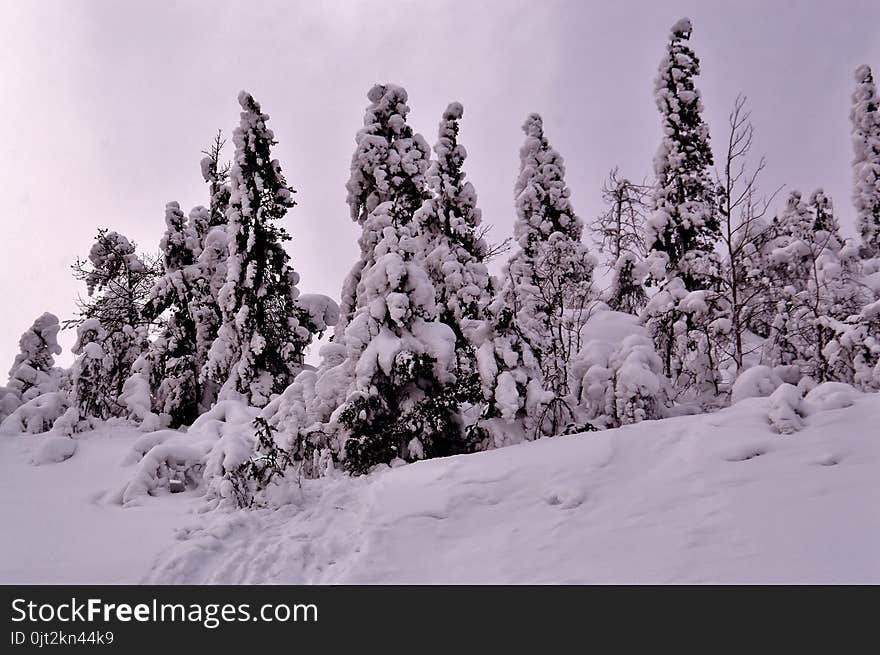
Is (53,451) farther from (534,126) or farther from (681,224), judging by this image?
(534,126)

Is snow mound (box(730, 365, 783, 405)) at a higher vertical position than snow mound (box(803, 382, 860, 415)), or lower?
higher

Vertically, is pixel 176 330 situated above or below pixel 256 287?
below

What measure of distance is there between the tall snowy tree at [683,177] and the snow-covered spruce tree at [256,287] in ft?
38.0

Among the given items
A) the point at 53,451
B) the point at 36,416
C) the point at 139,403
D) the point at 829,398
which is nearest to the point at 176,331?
the point at 139,403

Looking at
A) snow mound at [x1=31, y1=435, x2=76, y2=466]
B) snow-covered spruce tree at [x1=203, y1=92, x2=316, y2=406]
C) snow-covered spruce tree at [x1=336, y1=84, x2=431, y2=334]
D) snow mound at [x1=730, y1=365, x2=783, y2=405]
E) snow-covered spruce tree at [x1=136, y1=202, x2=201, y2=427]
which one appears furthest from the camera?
snow-covered spruce tree at [x1=136, y1=202, x2=201, y2=427]

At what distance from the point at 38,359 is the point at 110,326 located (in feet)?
12.6

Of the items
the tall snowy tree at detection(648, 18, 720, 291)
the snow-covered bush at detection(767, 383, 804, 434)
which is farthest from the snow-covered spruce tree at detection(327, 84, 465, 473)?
the tall snowy tree at detection(648, 18, 720, 291)

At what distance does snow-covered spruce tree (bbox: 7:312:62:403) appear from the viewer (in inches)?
745

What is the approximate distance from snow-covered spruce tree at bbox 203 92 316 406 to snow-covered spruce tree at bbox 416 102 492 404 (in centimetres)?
605

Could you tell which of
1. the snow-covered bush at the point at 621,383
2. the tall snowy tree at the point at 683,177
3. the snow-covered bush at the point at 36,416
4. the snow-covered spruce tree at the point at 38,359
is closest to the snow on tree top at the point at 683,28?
the tall snowy tree at the point at 683,177

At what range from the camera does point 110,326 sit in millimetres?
18656

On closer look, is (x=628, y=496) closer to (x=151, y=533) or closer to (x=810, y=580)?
(x=810, y=580)

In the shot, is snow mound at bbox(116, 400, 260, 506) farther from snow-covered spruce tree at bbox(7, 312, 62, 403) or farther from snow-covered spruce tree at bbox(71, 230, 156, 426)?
snow-covered spruce tree at bbox(7, 312, 62, 403)
